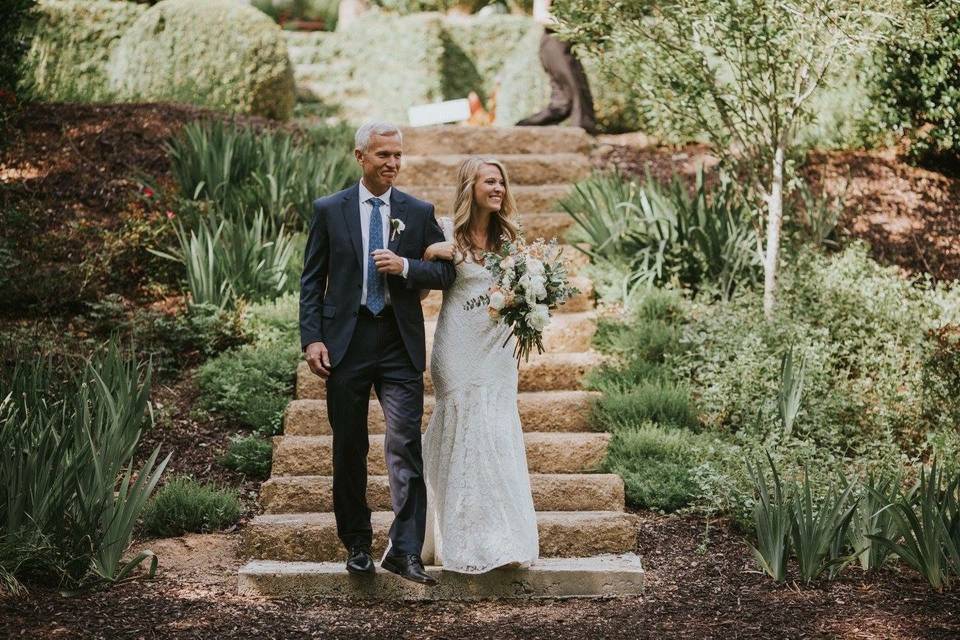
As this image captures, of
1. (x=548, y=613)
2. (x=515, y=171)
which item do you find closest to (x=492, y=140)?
(x=515, y=171)

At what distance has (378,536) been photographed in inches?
204

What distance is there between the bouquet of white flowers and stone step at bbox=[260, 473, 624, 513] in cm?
114

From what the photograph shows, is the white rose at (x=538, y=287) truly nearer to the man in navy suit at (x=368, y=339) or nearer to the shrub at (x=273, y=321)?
the man in navy suit at (x=368, y=339)

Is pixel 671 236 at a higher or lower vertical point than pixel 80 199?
lower

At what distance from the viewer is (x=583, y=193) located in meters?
8.20

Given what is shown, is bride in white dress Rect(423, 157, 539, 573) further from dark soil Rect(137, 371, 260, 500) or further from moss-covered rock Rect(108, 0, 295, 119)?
moss-covered rock Rect(108, 0, 295, 119)

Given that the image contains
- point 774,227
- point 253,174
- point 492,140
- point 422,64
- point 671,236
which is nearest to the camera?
point 774,227

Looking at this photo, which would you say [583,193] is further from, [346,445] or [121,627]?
[121,627]

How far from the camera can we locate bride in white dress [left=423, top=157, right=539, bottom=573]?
4.66 meters

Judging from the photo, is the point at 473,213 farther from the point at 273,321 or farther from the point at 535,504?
the point at 273,321

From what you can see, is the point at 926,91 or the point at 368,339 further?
the point at 926,91

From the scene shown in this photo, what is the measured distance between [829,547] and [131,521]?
296 cm

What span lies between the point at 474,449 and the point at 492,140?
579 cm

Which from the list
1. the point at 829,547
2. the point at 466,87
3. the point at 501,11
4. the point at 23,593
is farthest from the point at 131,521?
the point at 501,11
